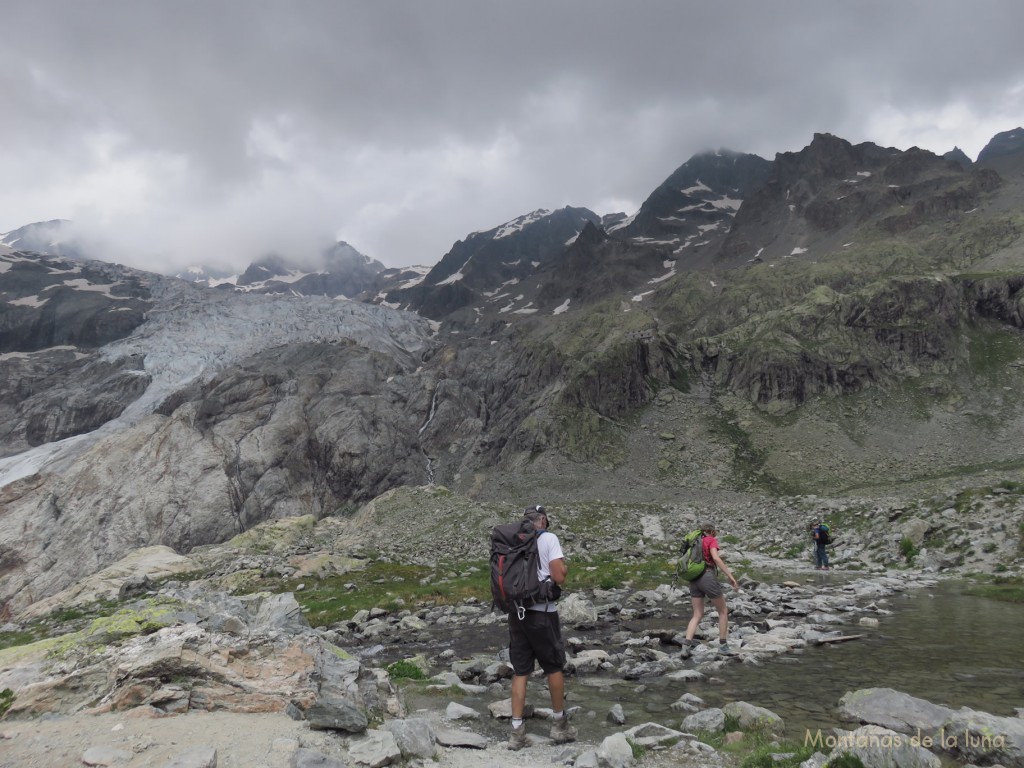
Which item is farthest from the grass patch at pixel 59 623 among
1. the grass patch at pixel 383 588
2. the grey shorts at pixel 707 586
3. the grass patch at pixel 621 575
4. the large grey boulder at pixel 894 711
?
the large grey boulder at pixel 894 711

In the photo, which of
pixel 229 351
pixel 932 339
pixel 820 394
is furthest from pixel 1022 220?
pixel 229 351

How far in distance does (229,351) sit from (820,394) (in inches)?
6867

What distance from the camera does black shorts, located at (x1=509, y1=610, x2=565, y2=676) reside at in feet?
30.8

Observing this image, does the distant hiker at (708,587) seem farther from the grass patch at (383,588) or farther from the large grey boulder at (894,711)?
the grass patch at (383,588)

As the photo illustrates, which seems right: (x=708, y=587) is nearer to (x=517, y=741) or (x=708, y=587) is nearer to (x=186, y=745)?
(x=517, y=741)

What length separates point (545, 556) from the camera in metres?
9.51

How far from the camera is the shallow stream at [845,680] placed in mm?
9078

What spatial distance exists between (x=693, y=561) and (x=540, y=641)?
7.47 metres

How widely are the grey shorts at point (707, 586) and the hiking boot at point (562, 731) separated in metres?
7.16

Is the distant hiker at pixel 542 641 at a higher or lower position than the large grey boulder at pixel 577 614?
higher

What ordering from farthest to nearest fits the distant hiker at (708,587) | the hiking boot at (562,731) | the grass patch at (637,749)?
the distant hiker at (708,587) → the hiking boot at (562,731) → the grass patch at (637,749)

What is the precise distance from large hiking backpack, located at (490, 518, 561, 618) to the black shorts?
10.1 inches

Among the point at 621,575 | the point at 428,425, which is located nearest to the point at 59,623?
the point at 621,575

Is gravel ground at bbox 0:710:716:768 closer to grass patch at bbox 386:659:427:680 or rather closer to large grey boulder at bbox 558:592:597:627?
grass patch at bbox 386:659:427:680
